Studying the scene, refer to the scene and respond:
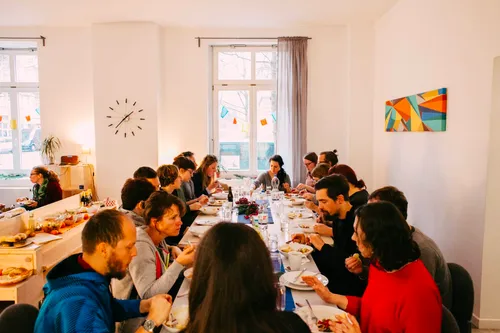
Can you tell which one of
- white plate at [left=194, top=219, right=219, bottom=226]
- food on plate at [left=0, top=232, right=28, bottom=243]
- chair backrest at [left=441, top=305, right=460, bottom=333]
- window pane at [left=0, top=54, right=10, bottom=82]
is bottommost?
food on plate at [left=0, top=232, right=28, bottom=243]

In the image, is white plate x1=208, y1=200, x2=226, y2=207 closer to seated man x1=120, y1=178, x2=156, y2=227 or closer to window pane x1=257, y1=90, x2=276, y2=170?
seated man x1=120, y1=178, x2=156, y2=227

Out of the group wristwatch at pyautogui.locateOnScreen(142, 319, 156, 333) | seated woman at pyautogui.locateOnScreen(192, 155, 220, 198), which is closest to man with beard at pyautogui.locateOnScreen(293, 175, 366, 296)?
wristwatch at pyautogui.locateOnScreen(142, 319, 156, 333)

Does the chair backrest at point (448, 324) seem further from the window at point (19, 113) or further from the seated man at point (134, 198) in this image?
the window at point (19, 113)

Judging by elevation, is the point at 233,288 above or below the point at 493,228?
above

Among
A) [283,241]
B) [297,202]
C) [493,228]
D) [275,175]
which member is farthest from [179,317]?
[275,175]

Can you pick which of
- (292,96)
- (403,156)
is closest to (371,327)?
(403,156)

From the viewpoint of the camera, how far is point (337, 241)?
2.85 m

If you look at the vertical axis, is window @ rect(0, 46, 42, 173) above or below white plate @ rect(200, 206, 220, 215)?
above

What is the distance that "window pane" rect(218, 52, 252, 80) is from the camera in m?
7.10

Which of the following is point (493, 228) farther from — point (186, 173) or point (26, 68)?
point (26, 68)

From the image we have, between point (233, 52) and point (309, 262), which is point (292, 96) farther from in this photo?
point (309, 262)

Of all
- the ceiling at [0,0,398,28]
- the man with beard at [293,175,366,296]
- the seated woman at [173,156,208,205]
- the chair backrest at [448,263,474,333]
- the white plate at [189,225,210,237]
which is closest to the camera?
the chair backrest at [448,263,474,333]

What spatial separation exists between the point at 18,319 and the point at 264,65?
6203 millimetres

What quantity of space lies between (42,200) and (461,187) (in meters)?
4.79
